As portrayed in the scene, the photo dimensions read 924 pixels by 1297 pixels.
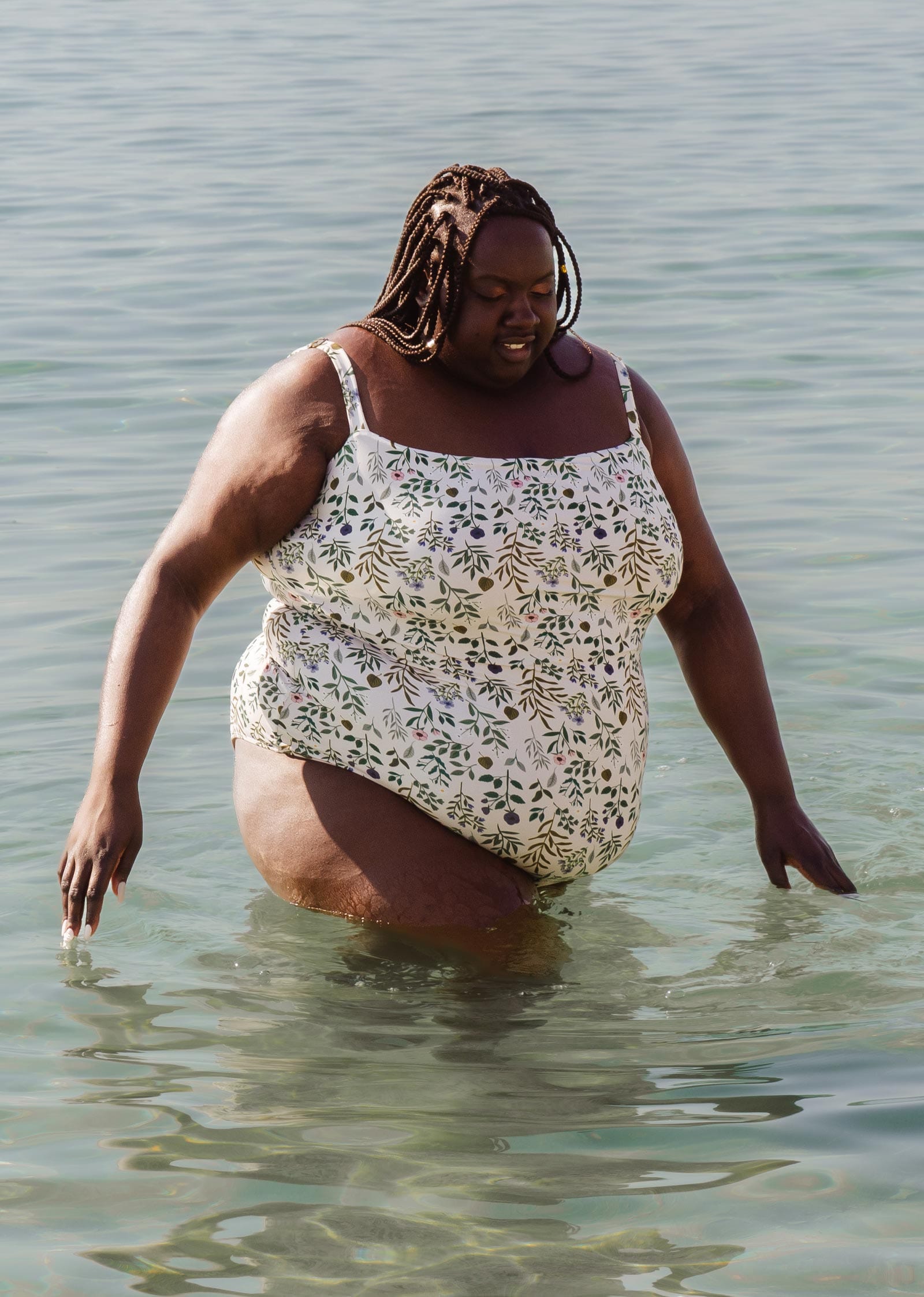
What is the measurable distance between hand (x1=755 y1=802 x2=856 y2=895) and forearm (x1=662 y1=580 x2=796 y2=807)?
0.04 m

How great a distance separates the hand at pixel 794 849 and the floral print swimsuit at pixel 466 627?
46cm

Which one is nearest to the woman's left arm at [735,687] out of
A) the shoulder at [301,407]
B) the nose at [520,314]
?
the nose at [520,314]

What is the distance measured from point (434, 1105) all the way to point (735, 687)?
1380 millimetres

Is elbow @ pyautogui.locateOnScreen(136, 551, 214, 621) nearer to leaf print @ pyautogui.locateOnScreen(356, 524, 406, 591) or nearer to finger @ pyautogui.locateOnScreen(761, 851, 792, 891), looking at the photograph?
leaf print @ pyautogui.locateOnScreen(356, 524, 406, 591)

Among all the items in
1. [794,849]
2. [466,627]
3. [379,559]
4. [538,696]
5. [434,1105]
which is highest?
[379,559]

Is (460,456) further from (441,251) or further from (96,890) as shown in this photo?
(96,890)

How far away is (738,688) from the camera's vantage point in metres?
4.21

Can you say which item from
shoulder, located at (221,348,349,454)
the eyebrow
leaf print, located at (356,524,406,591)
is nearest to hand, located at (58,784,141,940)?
leaf print, located at (356,524,406,591)

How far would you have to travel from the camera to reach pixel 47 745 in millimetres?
5125

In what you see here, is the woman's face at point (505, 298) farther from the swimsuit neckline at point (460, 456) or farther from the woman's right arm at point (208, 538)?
the woman's right arm at point (208, 538)

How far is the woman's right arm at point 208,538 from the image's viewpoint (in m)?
3.56

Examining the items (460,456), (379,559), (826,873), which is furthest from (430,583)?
(826,873)

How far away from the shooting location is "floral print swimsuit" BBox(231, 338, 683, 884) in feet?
12.0

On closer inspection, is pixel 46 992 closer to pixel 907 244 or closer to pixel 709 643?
pixel 709 643
